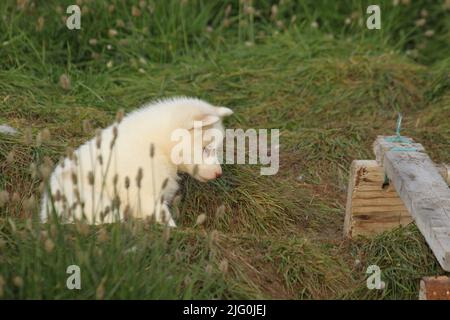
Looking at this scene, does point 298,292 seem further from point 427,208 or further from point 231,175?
point 231,175

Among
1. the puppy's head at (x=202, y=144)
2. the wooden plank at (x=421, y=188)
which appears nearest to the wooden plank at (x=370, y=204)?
the wooden plank at (x=421, y=188)

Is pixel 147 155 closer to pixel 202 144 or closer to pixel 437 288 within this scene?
pixel 202 144

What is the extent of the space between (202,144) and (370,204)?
107cm

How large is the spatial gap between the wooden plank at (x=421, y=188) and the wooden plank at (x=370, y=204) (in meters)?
0.11

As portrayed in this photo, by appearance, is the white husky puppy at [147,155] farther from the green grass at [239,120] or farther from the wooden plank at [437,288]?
the wooden plank at [437,288]

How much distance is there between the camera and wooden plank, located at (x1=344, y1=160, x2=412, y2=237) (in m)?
5.44

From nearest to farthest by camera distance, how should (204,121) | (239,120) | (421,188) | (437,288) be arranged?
(437,288)
(421,188)
(204,121)
(239,120)

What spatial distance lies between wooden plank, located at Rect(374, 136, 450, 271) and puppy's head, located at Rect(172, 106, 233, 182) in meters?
0.96

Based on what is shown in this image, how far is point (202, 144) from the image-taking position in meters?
5.40

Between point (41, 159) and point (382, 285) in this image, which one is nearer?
point (382, 285)

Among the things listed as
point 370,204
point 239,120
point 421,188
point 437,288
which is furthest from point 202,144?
point 239,120
